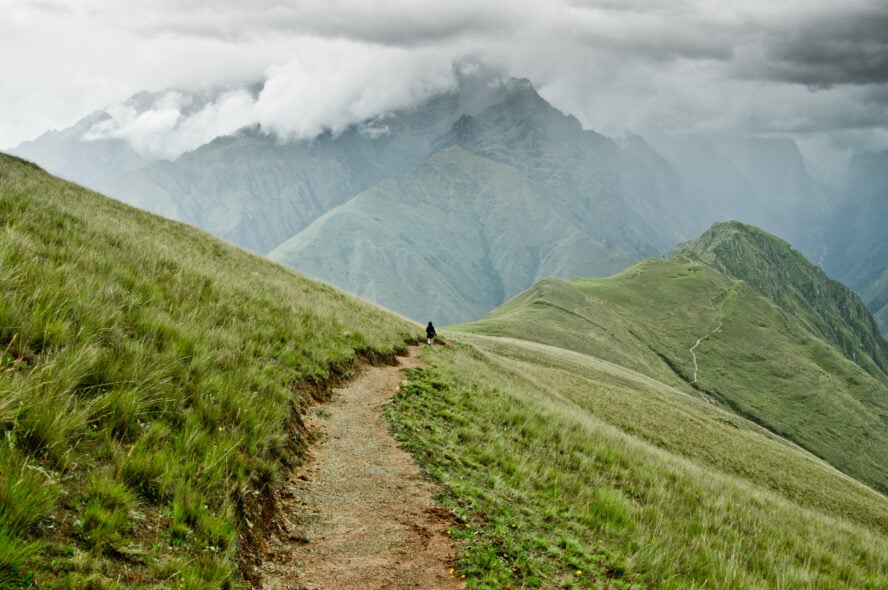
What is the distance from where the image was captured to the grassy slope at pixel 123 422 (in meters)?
4.32

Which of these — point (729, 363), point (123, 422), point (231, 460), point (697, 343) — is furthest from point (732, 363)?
point (123, 422)

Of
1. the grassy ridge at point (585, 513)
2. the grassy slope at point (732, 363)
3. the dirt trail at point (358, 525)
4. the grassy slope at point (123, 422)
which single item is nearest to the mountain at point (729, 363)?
the grassy slope at point (732, 363)

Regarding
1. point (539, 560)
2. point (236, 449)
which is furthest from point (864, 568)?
point (236, 449)

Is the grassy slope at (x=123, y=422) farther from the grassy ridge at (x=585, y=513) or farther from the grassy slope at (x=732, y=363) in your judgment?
the grassy slope at (x=732, y=363)

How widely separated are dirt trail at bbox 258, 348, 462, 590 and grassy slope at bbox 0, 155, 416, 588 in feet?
1.60

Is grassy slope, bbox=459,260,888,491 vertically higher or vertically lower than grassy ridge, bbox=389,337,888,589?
lower

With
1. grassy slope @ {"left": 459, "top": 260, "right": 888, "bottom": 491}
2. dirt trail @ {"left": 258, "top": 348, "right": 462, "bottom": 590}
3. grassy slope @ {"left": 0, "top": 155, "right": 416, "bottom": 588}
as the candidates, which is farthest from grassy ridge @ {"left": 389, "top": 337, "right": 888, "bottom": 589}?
grassy slope @ {"left": 459, "top": 260, "right": 888, "bottom": 491}

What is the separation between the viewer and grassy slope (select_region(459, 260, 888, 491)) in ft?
387

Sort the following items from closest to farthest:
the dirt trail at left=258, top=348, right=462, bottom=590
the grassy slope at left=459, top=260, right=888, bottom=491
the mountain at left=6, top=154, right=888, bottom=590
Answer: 1. the mountain at left=6, top=154, right=888, bottom=590
2. the dirt trail at left=258, top=348, right=462, bottom=590
3. the grassy slope at left=459, top=260, right=888, bottom=491

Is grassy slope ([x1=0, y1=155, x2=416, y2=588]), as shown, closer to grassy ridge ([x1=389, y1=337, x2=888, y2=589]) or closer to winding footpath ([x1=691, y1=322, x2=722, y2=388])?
grassy ridge ([x1=389, y1=337, x2=888, y2=589])

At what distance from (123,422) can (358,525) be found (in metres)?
3.44

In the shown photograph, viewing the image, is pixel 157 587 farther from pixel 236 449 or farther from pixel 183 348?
pixel 183 348

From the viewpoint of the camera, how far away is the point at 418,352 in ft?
85.4

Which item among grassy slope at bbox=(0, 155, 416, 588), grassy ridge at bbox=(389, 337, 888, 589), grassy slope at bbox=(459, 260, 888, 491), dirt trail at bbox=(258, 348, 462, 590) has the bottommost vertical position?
grassy slope at bbox=(459, 260, 888, 491)
